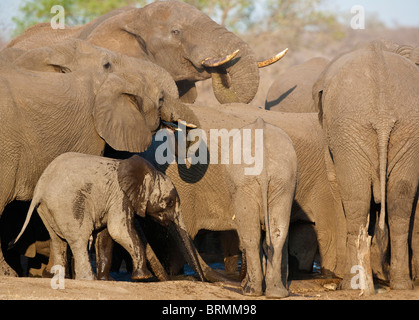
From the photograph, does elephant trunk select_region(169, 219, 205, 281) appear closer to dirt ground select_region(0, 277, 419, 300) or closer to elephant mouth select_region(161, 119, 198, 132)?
dirt ground select_region(0, 277, 419, 300)

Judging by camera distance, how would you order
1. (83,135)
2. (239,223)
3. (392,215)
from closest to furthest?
1. (239,223)
2. (392,215)
3. (83,135)

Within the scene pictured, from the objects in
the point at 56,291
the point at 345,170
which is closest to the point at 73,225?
the point at 56,291

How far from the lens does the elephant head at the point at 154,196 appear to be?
6789mm

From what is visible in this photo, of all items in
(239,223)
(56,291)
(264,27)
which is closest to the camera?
(56,291)

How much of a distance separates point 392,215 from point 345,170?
0.45m

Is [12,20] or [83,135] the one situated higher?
[12,20]

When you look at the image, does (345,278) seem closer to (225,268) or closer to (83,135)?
(225,268)

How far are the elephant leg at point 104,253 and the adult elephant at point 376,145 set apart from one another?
5.53 feet

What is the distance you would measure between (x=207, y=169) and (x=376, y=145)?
4.91ft

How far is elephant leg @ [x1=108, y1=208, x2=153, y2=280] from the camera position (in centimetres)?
665

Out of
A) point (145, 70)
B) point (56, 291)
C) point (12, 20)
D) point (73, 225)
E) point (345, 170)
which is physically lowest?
point (56, 291)

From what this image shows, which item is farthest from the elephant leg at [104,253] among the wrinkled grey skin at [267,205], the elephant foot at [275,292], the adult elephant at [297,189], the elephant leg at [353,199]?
the elephant leg at [353,199]

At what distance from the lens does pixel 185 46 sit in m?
9.75

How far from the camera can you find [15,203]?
752 centimetres
